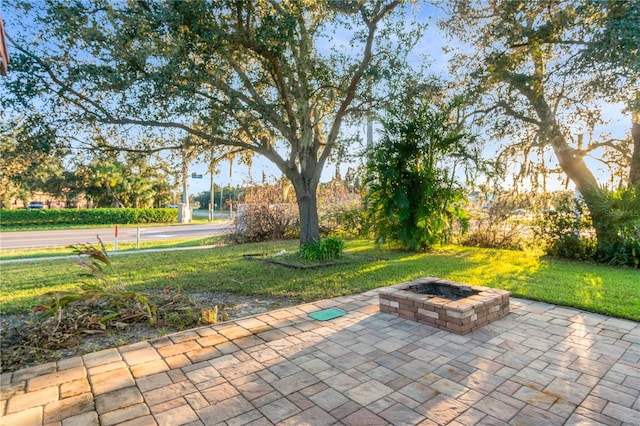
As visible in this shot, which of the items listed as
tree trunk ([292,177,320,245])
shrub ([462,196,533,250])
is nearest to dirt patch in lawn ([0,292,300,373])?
tree trunk ([292,177,320,245])

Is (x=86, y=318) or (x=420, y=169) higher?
(x=420, y=169)

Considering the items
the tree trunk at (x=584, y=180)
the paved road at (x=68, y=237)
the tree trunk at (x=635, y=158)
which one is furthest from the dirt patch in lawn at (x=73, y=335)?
the tree trunk at (x=635, y=158)

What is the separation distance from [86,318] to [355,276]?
3.99 meters

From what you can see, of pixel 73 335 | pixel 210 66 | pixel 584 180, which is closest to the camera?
pixel 73 335

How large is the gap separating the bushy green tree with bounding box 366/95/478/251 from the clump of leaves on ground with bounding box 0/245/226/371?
18.4ft

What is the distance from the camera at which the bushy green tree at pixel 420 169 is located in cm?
840

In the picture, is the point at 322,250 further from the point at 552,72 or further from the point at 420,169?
the point at 552,72

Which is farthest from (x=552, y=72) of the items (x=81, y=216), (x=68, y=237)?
(x=81, y=216)

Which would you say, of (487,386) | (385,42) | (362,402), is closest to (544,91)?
(385,42)

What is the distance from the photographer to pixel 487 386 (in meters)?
2.46

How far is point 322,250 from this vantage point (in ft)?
25.2

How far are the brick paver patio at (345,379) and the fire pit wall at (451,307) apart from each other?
11cm

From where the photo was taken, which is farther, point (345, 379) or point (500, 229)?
point (500, 229)

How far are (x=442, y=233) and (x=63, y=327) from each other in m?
8.23
